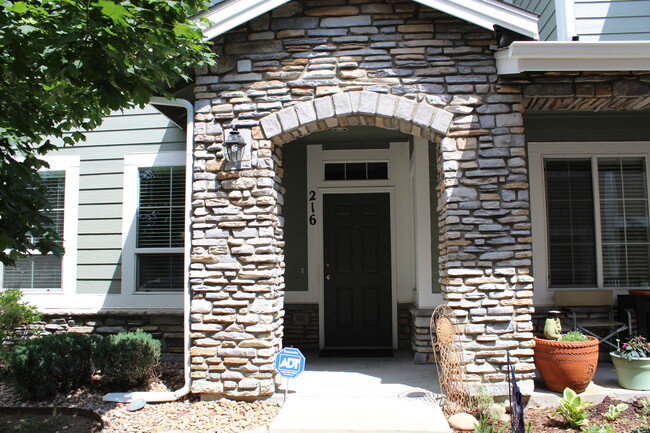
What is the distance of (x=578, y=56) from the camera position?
4.26 metres

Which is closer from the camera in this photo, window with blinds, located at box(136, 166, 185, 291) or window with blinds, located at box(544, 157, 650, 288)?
window with blinds, located at box(544, 157, 650, 288)

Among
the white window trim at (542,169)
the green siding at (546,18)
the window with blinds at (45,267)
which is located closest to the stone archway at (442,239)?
the white window trim at (542,169)

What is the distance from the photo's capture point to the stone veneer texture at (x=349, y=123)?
445 cm

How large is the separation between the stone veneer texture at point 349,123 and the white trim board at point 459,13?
0.75ft

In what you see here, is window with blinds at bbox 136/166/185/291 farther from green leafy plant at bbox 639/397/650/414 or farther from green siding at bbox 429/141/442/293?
green leafy plant at bbox 639/397/650/414

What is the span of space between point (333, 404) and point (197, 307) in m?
1.50

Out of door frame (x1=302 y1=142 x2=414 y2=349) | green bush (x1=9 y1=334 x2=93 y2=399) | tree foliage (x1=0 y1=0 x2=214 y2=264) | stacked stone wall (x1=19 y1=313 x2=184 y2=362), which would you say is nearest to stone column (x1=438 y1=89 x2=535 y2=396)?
door frame (x1=302 y1=142 x2=414 y2=349)

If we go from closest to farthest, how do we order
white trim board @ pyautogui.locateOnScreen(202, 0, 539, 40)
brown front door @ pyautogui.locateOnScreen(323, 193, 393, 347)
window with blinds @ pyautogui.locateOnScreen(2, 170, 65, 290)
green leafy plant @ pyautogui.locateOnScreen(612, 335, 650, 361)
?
1. white trim board @ pyautogui.locateOnScreen(202, 0, 539, 40)
2. green leafy plant @ pyautogui.locateOnScreen(612, 335, 650, 361)
3. window with blinds @ pyautogui.locateOnScreen(2, 170, 65, 290)
4. brown front door @ pyautogui.locateOnScreen(323, 193, 393, 347)

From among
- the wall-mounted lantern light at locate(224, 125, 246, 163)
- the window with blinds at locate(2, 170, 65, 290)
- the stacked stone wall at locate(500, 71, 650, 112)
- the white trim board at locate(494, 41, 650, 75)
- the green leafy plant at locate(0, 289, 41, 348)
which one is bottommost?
the green leafy plant at locate(0, 289, 41, 348)

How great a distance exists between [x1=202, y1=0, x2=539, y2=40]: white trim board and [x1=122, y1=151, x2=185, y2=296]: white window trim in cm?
215

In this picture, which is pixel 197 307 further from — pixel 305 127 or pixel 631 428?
pixel 631 428

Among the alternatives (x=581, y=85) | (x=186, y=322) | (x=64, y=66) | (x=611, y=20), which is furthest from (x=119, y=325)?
(x=611, y=20)

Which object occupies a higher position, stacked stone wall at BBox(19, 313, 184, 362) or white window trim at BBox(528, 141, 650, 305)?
white window trim at BBox(528, 141, 650, 305)

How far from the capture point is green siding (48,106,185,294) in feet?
20.6
